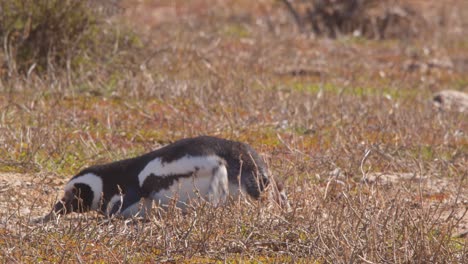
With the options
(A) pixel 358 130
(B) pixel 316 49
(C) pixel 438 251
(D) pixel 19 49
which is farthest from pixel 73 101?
(B) pixel 316 49

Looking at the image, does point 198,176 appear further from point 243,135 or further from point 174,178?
point 243,135

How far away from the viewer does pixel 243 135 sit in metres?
10.3

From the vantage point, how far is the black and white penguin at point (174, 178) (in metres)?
7.30

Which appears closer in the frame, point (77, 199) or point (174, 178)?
point (174, 178)

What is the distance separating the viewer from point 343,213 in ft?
21.5

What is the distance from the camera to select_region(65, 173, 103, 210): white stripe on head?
24.7 feet

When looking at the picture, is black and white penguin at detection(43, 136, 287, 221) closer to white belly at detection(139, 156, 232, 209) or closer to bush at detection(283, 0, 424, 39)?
white belly at detection(139, 156, 232, 209)

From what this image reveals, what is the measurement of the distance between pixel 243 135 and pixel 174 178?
118 inches

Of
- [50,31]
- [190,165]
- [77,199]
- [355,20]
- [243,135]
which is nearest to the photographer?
[190,165]

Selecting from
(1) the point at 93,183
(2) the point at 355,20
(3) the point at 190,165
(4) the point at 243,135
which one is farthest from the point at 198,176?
(2) the point at 355,20

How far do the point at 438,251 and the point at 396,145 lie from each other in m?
3.72

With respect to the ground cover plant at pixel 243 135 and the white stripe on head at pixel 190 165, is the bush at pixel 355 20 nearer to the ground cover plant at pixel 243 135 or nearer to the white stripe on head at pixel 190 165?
the ground cover plant at pixel 243 135

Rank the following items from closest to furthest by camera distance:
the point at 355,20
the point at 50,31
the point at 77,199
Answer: the point at 77,199
the point at 50,31
the point at 355,20

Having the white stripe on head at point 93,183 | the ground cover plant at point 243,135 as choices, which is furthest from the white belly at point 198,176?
the white stripe on head at point 93,183
